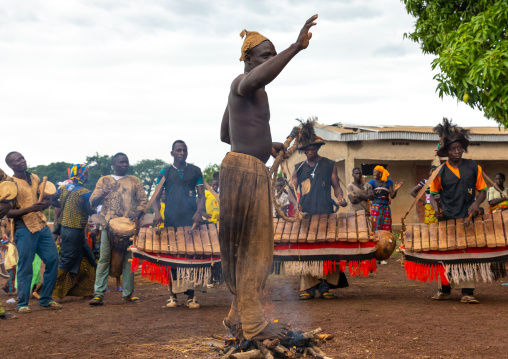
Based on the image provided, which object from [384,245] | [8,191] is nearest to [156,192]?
[8,191]

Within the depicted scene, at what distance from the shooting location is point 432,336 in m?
5.04

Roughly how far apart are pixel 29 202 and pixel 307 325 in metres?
4.41

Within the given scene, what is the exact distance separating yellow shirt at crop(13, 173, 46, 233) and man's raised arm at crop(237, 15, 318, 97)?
4866 mm

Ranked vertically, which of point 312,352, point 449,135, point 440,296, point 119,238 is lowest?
point 312,352

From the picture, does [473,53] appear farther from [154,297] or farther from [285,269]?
[154,297]

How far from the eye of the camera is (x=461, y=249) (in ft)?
23.2

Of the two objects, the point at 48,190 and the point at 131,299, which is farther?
the point at 131,299

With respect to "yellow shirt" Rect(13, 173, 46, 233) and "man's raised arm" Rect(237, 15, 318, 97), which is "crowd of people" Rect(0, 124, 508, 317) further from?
"man's raised arm" Rect(237, 15, 318, 97)

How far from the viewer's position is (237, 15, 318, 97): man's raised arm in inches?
153

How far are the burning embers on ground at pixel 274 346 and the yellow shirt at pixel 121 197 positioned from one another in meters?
3.99

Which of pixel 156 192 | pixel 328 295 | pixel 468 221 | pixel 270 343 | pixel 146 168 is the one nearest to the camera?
pixel 270 343

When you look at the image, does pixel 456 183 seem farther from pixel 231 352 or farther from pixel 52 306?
pixel 52 306

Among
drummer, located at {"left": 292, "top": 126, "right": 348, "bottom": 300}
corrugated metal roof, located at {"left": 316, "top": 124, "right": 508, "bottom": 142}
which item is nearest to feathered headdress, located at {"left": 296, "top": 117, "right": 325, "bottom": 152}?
A: drummer, located at {"left": 292, "top": 126, "right": 348, "bottom": 300}

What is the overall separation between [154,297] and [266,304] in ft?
7.81
